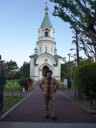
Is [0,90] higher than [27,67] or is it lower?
lower

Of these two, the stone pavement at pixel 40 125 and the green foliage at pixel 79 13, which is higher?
the green foliage at pixel 79 13

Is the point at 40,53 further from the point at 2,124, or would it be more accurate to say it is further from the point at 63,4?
the point at 2,124

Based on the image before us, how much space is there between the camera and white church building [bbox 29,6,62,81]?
46.6m

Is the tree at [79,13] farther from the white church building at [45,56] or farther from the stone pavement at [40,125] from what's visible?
the white church building at [45,56]

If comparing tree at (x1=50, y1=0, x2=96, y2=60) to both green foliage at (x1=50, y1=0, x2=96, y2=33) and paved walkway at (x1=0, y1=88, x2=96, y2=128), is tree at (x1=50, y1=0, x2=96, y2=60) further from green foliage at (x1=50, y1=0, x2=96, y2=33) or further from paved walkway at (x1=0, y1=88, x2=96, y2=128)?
paved walkway at (x1=0, y1=88, x2=96, y2=128)

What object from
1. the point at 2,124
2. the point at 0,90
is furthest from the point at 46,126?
the point at 0,90

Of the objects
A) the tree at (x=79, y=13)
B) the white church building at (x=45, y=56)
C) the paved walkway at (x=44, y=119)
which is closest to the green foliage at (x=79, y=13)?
the tree at (x=79, y=13)

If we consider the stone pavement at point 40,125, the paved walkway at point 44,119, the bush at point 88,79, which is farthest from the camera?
the bush at point 88,79

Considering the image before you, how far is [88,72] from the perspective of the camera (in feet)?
37.4

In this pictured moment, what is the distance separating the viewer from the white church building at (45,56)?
46562 mm

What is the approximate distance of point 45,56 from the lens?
1865 inches

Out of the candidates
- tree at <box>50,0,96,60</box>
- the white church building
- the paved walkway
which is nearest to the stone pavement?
the paved walkway

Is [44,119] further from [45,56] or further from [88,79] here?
[45,56]

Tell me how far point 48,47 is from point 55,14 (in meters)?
39.6
